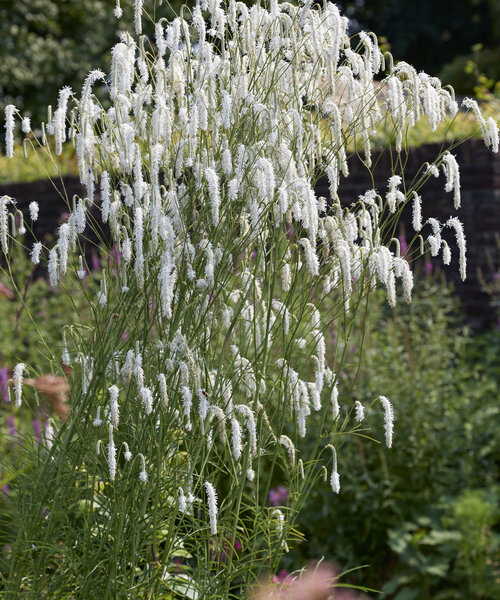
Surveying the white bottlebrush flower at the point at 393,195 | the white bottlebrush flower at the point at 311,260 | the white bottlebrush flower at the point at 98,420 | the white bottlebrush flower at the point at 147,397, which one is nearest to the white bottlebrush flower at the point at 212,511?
the white bottlebrush flower at the point at 147,397

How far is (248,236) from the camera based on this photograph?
2039 mm

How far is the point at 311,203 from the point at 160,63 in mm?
599

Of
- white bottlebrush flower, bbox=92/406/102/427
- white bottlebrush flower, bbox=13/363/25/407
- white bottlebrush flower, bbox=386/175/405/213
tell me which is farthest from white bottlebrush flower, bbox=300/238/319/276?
white bottlebrush flower, bbox=13/363/25/407

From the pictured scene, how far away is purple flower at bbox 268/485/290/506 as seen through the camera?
369 centimetres

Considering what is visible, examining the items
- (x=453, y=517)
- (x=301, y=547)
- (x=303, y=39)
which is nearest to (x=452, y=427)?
(x=453, y=517)

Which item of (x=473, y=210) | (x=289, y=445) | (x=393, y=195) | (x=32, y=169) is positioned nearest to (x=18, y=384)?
(x=289, y=445)

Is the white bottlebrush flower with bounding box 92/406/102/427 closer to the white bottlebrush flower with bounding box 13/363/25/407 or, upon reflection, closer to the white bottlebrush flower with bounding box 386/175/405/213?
the white bottlebrush flower with bounding box 13/363/25/407

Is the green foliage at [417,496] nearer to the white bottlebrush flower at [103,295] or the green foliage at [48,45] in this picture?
the white bottlebrush flower at [103,295]

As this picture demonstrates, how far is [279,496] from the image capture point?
3691mm

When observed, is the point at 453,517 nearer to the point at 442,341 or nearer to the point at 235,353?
the point at 442,341

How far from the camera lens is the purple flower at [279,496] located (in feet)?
12.1

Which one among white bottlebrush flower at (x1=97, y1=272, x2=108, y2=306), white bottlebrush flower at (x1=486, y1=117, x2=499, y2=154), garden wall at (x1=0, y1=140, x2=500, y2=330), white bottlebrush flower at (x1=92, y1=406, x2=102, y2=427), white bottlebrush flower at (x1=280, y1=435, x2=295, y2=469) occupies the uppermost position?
garden wall at (x1=0, y1=140, x2=500, y2=330)

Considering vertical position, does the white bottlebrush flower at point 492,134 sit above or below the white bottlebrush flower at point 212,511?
above

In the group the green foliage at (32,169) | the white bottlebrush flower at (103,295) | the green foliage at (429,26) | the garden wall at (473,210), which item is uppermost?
the green foliage at (429,26)
